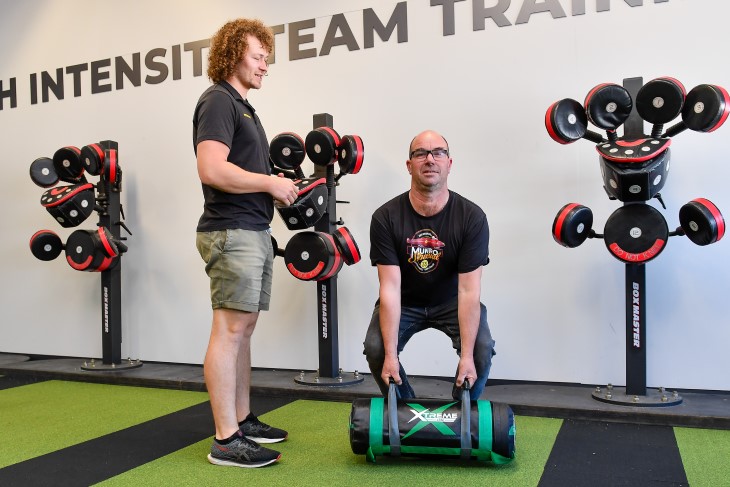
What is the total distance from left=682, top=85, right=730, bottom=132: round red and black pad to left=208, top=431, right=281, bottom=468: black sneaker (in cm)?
221

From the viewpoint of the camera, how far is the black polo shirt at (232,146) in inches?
89.0

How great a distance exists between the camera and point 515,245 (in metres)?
3.64

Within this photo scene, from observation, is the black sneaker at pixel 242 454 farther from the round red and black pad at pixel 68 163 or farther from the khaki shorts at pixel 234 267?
the round red and black pad at pixel 68 163

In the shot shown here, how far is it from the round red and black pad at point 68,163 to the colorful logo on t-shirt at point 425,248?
266 centimetres

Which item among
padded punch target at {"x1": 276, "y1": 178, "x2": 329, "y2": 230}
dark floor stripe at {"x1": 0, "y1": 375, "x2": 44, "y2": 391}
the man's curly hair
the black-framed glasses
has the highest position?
the man's curly hair

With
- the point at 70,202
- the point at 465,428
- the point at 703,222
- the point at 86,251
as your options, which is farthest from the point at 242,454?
the point at 70,202

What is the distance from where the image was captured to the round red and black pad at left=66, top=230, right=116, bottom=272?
13.5ft

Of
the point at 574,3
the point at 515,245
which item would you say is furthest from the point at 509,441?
the point at 574,3

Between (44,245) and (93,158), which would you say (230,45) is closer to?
(93,158)

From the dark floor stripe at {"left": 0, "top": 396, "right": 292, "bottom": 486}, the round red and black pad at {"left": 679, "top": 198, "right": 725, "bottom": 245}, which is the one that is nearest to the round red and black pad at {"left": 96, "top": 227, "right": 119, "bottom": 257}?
the dark floor stripe at {"left": 0, "top": 396, "right": 292, "bottom": 486}

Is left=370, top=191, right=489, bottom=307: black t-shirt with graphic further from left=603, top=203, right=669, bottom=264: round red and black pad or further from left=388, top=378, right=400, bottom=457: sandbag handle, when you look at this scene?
left=603, top=203, right=669, bottom=264: round red and black pad

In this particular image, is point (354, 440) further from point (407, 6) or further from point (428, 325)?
point (407, 6)

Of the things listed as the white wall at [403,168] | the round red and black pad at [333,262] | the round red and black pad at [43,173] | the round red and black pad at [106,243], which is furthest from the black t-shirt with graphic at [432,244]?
the round red and black pad at [43,173]

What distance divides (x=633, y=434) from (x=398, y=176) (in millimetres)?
1879
